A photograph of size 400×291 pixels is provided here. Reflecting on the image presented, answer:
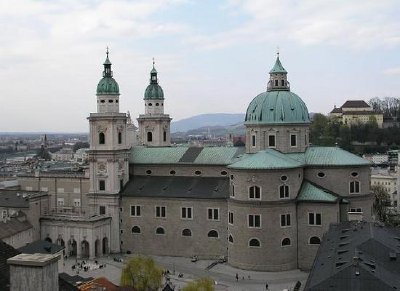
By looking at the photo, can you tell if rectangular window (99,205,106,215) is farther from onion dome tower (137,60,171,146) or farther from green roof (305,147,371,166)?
green roof (305,147,371,166)

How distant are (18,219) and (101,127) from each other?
50.6ft

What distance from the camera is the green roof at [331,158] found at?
69.6 meters

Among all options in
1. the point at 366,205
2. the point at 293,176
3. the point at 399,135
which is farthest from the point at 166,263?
the point at 399,135

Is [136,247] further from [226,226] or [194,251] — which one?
[226,226]

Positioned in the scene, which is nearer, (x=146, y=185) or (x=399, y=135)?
(x=146, y=185)

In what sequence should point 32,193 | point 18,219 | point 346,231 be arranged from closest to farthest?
point 346,231 < point 18,219 < point 32,193

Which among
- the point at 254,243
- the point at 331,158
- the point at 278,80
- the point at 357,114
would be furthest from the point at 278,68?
the point at 357,114

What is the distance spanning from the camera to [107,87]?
257ft

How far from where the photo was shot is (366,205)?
229 feet

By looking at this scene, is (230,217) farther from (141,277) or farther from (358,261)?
(358,261)

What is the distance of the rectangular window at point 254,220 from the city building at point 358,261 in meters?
14.2

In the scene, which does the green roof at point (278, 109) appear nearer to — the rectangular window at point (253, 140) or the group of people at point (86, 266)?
the rectangular window at point (253, 140)

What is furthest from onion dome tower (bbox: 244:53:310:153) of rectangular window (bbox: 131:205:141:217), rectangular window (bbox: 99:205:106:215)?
rectangular window (bbox: 99:205:106:215)

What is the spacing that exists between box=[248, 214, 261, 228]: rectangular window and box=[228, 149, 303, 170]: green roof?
5.29 metres
